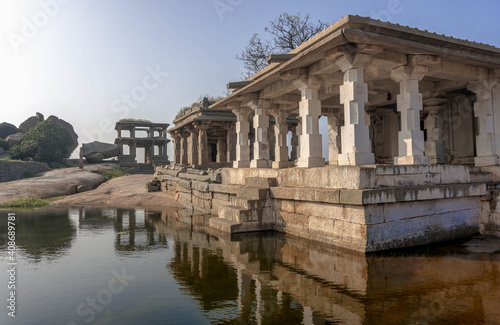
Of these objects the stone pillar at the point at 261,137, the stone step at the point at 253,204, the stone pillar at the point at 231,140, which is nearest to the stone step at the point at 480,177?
the stone step at the point at 253,204

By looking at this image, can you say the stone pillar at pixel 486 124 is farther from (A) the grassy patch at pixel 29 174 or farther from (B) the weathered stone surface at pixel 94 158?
(B) the weathered stone surface at pixel 94 158

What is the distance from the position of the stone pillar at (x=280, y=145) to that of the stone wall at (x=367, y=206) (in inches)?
68.5

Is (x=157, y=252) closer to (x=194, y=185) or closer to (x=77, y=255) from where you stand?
(x=77, y=255)

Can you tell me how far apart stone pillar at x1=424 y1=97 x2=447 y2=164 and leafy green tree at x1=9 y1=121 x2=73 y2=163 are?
31.5 metres

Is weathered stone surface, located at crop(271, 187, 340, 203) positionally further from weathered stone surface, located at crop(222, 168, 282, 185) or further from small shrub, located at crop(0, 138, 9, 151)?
small shrub, located at crop(0, 138, 9, 151)

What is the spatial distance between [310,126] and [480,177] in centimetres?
411

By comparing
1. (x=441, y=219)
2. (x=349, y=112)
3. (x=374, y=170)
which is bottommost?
(x=441, y=219)

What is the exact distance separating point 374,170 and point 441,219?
6.42 ft

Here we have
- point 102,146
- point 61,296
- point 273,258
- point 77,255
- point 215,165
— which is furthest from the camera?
point 102,146

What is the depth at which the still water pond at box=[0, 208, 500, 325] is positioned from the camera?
3.57m

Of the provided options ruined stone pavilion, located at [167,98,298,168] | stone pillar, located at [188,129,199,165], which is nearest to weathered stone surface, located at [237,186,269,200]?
ruined stone pavilion, located at [167,98,298,168]

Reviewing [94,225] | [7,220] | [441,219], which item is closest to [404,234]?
[441,219]

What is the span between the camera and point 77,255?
6.44 metres

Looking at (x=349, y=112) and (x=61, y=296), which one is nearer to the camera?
(x=61, y=296)
